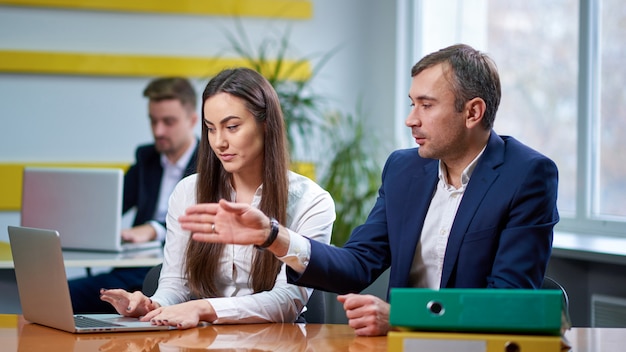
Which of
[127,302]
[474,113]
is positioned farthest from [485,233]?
[127,302]

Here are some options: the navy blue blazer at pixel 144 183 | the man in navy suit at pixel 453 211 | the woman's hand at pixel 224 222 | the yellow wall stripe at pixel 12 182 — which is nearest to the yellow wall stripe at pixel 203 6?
the yellow wall stripe at pixel 12 182

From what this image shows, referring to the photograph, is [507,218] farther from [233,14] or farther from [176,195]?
[233,14]

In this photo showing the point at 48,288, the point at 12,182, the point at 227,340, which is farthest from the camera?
the point at 12,182

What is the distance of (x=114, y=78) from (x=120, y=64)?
0.35ft

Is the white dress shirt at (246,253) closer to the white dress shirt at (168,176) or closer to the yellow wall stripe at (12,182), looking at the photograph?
the white dress shirt at (168,176)

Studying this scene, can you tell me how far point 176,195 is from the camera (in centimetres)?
287

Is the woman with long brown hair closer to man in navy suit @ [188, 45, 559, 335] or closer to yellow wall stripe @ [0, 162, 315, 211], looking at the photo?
man in navy suit @ [188, 45, 559, 335]

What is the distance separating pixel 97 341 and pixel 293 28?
4.23m

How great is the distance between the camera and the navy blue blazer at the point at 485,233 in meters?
2.37

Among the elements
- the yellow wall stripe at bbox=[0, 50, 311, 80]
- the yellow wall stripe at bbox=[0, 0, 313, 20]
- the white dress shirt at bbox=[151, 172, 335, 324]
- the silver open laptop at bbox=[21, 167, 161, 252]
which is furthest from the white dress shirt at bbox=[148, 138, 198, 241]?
the white dress shirt at bbox=[151, 172, 335, 324]

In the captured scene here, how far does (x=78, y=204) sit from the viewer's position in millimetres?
3857

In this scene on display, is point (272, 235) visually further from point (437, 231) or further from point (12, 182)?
point (12, 182)

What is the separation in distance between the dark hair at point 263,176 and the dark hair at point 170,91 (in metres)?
2.06

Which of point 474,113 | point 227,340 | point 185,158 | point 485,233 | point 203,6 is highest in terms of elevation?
point 203,6
